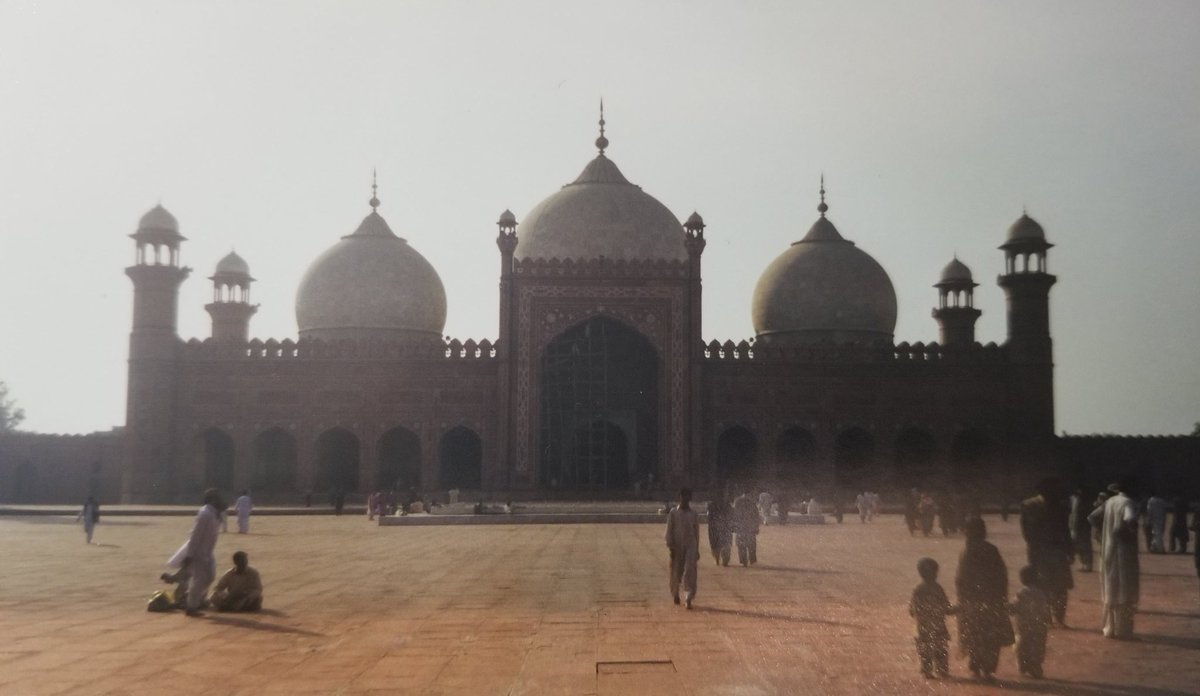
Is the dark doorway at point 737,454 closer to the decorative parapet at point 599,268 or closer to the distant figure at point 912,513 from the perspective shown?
the decorative parapet at point 599,268

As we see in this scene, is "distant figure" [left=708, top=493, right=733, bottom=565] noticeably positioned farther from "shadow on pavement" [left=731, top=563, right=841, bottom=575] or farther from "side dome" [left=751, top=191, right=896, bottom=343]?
"side dome" [left=751, top=191, right=896, bottom=343]

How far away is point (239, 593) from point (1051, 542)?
5.42 meters

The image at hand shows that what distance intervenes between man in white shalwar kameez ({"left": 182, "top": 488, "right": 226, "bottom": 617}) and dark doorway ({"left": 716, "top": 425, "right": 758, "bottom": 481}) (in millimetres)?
21460

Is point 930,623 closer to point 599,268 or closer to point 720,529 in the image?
point 720,529

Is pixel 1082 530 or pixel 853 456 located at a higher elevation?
pixel 853 456

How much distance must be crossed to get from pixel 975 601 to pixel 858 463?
24731mm

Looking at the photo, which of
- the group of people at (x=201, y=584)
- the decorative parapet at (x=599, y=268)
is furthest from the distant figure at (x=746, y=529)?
the decorative parapet at (x=599, y=268)

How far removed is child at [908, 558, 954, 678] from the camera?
19.5 feet

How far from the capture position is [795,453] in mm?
30344

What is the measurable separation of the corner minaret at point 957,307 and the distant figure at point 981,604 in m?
30.0

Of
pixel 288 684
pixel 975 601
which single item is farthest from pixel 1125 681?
pixel 288 684

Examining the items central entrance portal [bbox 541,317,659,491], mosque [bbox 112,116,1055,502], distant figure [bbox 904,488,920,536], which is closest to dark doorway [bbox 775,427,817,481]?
mosque [bbox 112,116,1055,502]

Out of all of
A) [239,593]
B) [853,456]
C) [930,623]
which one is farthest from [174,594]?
[853,456]

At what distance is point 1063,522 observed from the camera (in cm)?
802
